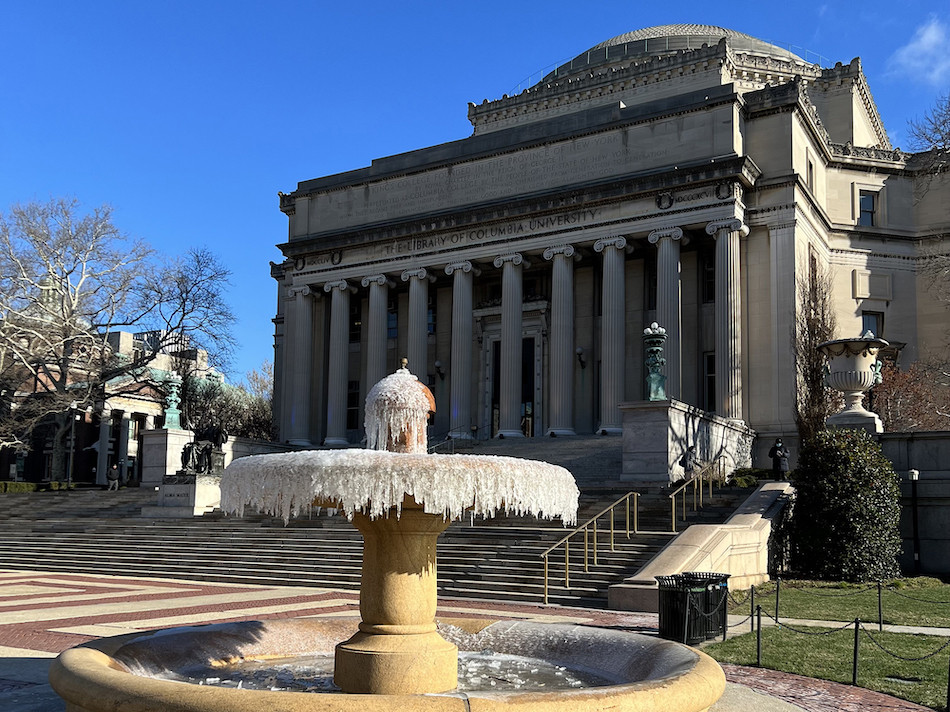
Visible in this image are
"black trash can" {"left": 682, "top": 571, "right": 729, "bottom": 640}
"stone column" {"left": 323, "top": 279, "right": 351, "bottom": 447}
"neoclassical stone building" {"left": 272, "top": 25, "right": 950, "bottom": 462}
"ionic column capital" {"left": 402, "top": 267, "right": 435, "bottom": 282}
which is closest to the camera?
"black trash can" {"left": 682, "top": 571, "right": 729, "bottom": 640}

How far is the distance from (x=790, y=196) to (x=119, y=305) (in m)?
32.5

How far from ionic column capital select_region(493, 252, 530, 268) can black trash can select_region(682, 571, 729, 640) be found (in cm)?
2896

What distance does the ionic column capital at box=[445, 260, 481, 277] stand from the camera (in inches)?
1647

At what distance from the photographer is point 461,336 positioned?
4203 centimetres

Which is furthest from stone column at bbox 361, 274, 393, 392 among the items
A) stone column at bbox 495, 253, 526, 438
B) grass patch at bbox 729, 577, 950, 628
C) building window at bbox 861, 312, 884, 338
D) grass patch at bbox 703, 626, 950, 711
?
grass patch at bbox 703, 626, 950, 711

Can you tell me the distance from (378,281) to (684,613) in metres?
34.4

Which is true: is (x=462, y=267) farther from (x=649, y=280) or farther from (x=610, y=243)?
(x=649, y=280)

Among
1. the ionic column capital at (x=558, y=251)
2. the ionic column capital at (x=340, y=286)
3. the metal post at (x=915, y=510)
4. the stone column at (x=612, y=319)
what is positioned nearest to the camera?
the metal post at (x=915, y=510)

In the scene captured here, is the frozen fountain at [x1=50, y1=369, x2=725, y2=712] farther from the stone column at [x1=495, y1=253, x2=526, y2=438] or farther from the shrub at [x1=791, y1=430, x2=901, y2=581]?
the stone column at [x1=495, y1=253, x2=526, y2=438]

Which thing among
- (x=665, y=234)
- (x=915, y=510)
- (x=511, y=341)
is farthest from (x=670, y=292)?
(x=915, y=510)

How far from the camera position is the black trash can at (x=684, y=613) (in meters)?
11.8

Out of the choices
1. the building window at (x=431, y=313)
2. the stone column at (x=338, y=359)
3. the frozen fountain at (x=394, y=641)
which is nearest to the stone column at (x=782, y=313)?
the building window at (x=431, y=313)

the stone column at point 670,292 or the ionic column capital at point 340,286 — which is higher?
the ionic column capital at point 340,286

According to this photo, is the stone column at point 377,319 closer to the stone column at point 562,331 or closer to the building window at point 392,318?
the building window at point 392,318
